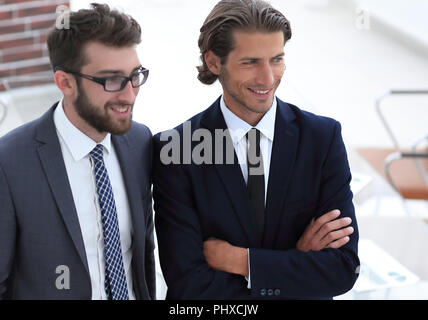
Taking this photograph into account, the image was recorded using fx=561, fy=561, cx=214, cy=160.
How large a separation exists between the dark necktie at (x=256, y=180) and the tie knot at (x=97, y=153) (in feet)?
1.24

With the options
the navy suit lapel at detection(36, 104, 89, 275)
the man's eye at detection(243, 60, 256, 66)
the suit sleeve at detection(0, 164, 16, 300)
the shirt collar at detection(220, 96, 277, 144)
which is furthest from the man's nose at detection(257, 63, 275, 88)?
the suit sleeve at detection(0, 164, 16, 300)

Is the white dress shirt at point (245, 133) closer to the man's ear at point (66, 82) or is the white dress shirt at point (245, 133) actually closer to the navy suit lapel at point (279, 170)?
the navy suit lapel at point (279, 170)

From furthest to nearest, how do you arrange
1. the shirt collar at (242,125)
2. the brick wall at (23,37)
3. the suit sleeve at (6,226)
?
the brick wall at (23,37) → the shirt collar at (242,125) → the suit sleeve at (6,226)

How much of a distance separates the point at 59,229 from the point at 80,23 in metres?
0.47

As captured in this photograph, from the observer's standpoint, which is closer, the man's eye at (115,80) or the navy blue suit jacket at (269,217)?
the man's eye at (115,80)

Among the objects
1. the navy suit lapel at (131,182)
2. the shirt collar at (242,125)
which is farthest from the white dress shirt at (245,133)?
the navy suit lapel at (131,182)

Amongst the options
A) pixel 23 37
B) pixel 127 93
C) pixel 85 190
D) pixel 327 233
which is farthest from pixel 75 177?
pixel 23 37

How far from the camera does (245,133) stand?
1456mm

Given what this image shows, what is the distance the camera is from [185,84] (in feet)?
13.6

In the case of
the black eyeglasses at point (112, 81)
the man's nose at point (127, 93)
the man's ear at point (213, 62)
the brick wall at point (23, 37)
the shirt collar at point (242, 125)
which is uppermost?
the brick wall at point (23, 37)

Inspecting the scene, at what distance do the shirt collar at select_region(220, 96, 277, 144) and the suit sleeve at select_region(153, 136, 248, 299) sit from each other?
0.16 metres

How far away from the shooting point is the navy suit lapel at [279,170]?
1.43 m

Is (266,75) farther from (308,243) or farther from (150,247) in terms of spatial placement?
(150,247)
